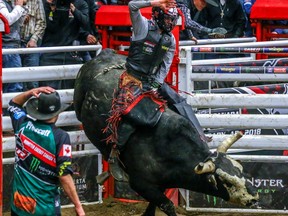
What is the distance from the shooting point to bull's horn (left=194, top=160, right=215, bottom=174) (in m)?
9.34

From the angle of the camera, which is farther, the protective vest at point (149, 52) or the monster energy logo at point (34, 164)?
the protective vest at point (149, 52)

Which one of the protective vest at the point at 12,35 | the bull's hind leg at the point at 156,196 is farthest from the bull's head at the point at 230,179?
the protective vest at the point at 12,35

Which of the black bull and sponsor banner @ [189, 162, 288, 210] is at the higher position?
the black bull

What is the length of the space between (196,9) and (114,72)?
5428 mm

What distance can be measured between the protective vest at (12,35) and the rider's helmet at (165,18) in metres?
3.53

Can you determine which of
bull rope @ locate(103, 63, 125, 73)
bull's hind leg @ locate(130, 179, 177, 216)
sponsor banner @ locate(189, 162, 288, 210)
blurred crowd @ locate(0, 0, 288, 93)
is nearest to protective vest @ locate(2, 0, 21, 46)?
blurred crowd @ locate(0, 0, 288, 93)

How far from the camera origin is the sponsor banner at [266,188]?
1088 cm

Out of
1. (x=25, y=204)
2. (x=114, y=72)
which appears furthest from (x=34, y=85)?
(x=25, y=204)

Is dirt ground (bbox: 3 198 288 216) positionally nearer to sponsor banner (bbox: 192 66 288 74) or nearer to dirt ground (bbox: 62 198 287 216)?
dirt ground (bbox: 62 198 287 216)

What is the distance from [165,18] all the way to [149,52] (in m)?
0.36

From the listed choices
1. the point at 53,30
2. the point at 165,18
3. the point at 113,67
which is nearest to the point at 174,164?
the point at 113,67

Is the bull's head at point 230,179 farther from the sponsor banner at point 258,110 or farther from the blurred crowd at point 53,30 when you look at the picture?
the blurred crowd at point 53,30

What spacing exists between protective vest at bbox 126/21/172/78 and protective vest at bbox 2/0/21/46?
332 centimetres

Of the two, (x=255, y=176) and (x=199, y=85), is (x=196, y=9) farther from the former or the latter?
(x=255, y=176)
